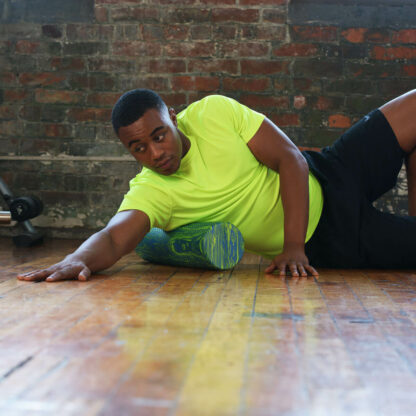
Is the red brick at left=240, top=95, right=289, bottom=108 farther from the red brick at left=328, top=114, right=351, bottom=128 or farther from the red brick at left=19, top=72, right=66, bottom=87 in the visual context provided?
the red brick at left=19, top=72, right=66, bottom=87

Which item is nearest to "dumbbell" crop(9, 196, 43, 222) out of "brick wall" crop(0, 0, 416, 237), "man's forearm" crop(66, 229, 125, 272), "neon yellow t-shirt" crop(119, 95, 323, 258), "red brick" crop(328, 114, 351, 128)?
"brick wall" crop(0, 0, 416, 237)

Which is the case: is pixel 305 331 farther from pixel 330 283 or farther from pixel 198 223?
pixel 198 223

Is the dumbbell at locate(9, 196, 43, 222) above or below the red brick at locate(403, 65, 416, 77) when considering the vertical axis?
below

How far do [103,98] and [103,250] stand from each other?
2.09 m

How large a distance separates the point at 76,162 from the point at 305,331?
9.44 ft

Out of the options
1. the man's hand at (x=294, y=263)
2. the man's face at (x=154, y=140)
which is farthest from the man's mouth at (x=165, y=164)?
the man's hand at (x=294, y=263)

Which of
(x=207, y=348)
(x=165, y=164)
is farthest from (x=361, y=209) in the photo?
(x=207, y=348)

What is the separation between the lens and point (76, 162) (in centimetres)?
376

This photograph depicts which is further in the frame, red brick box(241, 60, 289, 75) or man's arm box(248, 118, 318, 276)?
red brick box(241, 60, 289, 75)

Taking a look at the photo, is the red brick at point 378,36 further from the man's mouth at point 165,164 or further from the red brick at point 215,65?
the man's mouth at point 165,164

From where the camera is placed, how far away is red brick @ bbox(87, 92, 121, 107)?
369cm

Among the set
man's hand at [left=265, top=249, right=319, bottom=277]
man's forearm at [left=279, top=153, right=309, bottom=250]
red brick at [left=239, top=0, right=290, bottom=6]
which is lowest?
man's hand at [left=265, top=249, right=319, bottom=277]

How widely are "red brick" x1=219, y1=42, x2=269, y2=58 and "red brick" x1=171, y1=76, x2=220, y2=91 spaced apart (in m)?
0.20

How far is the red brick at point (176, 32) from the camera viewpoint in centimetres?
363
